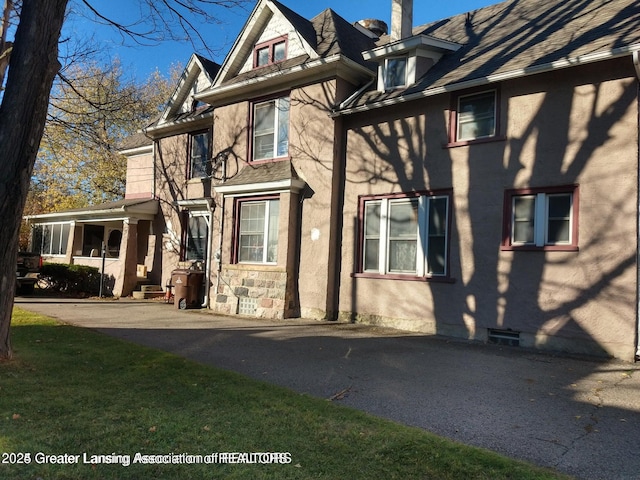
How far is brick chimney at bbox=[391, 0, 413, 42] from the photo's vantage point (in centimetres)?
1291

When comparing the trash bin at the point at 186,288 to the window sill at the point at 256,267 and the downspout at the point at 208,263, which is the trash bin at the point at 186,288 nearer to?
the downspout at the point at 208,263

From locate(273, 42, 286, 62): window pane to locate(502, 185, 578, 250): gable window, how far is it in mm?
7385

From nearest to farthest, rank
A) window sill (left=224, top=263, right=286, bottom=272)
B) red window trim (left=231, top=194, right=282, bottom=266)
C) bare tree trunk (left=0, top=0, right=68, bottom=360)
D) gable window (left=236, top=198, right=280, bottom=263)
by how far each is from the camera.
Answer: bare tree trunk (left=0, top=0, right=68, bottom=360) → window sill (left=224, top=263, right=286, bottom=272) → gable window (left=236, top=198, right=280, bottom=263) → red window trim (left=231, top=194, right=282, bottom=266)

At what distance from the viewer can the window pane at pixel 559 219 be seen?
8.48m

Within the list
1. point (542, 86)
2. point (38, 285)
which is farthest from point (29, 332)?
point (38, 285)

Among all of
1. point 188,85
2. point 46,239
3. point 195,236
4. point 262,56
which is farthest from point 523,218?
point 46,239

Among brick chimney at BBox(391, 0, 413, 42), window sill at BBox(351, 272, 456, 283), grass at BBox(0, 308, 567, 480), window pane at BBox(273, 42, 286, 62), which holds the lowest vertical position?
grass at BBox(0, 308, 567, 480)

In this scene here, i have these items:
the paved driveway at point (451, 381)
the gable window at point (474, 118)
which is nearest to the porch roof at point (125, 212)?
the paved driveway at point (451, 381)

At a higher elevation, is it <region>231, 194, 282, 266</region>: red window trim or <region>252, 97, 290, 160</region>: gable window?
<region>252, 97, 290, 160</region>: gable window

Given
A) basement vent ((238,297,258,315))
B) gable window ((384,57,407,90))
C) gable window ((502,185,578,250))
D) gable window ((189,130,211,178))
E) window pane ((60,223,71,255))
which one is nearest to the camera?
gable window ((502,185,578,250))

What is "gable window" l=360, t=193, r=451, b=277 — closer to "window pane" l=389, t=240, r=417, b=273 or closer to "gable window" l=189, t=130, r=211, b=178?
"window pane" l=389, t=240, r=417, b=273

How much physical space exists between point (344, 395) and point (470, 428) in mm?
1506

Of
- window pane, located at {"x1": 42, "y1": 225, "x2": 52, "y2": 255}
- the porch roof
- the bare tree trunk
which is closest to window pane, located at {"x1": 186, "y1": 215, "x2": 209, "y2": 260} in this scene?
the porch roof

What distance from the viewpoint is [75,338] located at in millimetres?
8352
